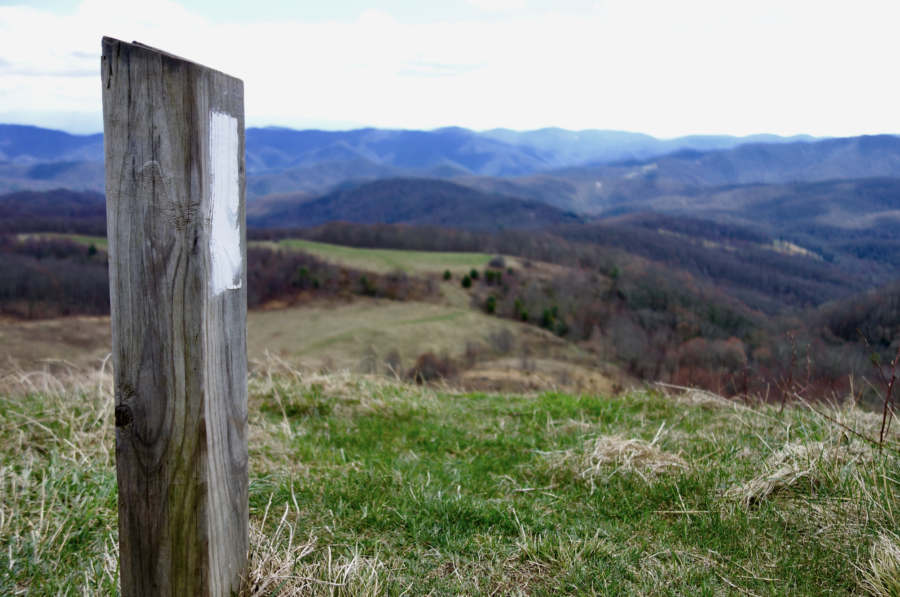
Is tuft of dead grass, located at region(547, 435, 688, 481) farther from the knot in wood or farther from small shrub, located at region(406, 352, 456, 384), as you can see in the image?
small shrub, located at region(406, 352, 456, 384)

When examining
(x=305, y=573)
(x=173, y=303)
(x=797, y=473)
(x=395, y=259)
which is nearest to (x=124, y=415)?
(x=173, y=303)

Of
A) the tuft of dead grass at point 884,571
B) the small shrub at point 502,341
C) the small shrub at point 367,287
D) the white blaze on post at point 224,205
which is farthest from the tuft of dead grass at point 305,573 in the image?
the small shrub at point 367,287

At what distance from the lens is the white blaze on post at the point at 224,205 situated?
5.03 feet

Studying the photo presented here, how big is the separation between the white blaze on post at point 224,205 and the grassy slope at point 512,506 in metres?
0.96

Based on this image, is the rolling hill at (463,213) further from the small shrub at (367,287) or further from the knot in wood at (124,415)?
the knot in wood at (124,415)

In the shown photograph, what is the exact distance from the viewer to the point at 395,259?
58.9 meters

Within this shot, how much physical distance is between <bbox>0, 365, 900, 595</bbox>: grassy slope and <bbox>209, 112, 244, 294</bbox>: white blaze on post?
963mm

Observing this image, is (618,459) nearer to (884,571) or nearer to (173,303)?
(884,571)

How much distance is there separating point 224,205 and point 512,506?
187 centimetres

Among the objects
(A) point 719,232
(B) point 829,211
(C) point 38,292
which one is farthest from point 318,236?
(B) point 829,211

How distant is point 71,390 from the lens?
4.32 metres

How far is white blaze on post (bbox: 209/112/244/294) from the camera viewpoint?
153 centimetres

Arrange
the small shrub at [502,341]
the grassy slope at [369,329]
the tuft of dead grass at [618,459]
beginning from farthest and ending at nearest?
the small shrub at [502,341]
the grassy slope at [369,329]
the tuft of dead grass at [618,459]

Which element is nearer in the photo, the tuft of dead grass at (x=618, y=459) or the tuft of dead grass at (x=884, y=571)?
the tuft of dead grass at (x=884, y=571)
